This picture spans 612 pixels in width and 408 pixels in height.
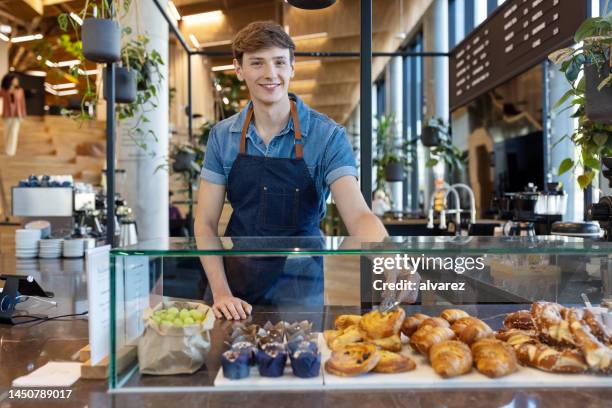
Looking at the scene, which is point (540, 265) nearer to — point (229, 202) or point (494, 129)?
point (229, 202)

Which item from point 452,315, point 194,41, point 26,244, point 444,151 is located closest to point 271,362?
point 452,315

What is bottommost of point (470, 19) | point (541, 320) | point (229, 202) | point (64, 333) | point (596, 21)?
point (64, 333)

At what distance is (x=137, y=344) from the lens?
3.28 ft

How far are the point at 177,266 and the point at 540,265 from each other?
67cm

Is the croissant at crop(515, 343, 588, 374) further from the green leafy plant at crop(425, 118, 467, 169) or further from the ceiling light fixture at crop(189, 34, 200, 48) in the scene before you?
the ceiling light fixture at crop(189, 34, 200, 48)

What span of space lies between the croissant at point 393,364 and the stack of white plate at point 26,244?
2.96 metres

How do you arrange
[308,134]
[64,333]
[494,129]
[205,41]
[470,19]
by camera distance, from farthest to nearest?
[205,41], [470,19], [494,129], [308,134], [64,333]

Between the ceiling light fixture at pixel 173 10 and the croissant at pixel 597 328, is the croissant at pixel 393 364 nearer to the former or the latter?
the croissant at pixel 597 328

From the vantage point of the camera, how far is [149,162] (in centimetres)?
609

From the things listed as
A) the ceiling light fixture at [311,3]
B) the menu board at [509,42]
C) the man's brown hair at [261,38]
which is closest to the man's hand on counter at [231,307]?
the man's brown hair at [261,38]

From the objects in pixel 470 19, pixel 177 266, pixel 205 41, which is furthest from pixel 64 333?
pixel 205 41

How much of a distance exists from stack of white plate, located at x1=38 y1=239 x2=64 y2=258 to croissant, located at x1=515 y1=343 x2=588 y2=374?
9.83ft

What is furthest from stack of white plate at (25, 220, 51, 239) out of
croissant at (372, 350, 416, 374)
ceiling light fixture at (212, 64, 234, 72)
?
ceiling light fixture at (212, 64, 234, 72)

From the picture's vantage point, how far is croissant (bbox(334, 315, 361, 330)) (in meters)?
1.15
